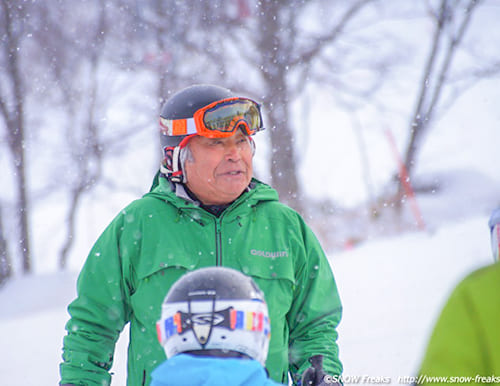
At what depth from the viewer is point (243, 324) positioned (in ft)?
5.27

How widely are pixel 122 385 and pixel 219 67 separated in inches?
296

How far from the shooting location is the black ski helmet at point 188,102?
2.48 metres

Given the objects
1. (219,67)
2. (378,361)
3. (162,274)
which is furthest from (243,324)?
(219,67)

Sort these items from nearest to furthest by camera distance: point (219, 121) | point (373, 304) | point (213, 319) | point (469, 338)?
point (469, 338) < point (213, 319) < point (219, 121) < point (373, 304)

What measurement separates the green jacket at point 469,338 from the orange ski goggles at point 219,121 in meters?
1.51

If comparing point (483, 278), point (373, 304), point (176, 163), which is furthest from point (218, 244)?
point (373, 304)

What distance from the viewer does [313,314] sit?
2.31 metres

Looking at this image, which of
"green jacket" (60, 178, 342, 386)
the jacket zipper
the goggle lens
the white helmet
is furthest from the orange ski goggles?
the white helmet

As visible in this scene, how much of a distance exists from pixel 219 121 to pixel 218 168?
212mm

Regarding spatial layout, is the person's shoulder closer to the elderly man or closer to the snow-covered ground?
the elderly man

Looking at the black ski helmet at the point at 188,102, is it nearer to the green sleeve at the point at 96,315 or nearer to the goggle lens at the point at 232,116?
the goggle lens at the point at 232,116

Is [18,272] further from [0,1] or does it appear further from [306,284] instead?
[306,284]

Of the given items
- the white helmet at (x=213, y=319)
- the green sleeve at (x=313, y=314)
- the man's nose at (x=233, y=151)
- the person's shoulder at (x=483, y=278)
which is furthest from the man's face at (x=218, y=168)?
the person's shoulder at (x=483, y=278)

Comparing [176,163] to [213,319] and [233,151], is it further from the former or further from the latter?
[213,319]
